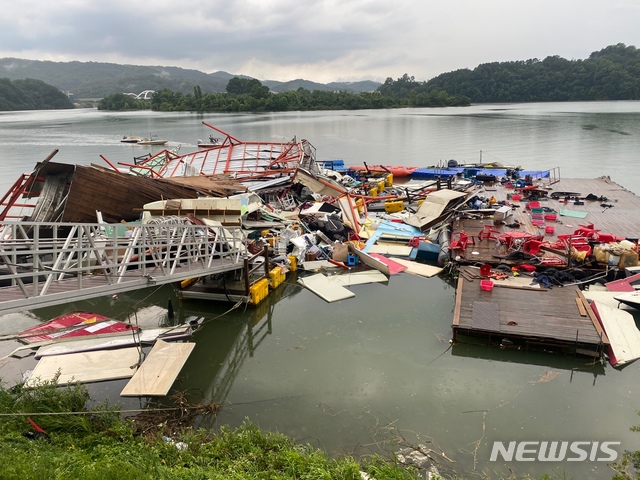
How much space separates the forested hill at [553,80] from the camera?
392ft

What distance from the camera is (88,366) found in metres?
9.69

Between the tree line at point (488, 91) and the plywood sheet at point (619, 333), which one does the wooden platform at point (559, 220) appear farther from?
the tree line at point (488, 91)

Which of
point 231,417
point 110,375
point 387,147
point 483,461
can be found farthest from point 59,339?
point 387,147

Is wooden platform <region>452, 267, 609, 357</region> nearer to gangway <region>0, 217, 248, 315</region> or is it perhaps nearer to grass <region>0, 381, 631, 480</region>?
grass <region>0, 381, 631, 480</region>

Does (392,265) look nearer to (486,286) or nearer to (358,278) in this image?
(358,278)

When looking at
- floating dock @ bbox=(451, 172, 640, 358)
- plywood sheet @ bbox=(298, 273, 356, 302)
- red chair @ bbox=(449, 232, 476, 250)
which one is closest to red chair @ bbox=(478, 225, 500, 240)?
floating dock @ bbox=(451, 172, 640, 358)

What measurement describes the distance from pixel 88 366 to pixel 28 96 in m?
170

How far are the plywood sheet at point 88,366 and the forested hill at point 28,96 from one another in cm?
16126

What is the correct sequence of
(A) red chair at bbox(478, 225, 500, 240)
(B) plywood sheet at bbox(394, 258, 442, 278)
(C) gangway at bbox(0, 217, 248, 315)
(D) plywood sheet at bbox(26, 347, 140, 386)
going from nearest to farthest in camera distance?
1. (C) gangway at bbox(0, 217, 248, 315)
2. (D) plywood sheet at bbox(26, 347, 140, 386)
3. (B) plywood sheet at bbox(394, 258, 442, 278)
4. (A) red chair at bbox(478, 225, 500, 240)

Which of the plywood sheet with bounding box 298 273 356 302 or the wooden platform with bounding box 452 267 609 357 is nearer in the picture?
the wooden platform with bounding box 452 267 609 357

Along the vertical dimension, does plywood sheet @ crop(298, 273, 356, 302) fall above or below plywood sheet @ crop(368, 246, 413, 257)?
below

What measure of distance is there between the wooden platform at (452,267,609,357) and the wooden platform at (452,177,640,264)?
2.83 metres

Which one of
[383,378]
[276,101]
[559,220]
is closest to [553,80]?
[276,101]

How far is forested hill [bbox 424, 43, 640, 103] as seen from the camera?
119m
